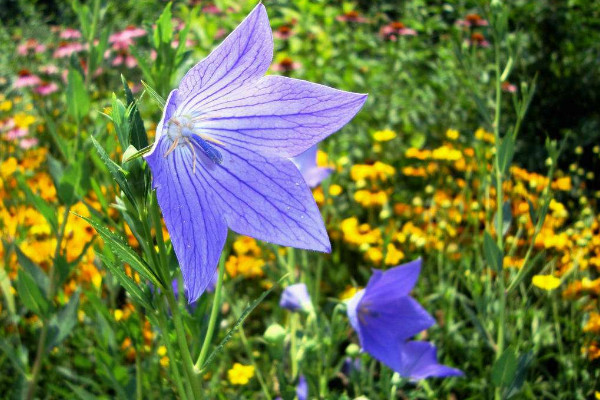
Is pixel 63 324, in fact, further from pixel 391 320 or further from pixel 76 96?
pixel 391 320

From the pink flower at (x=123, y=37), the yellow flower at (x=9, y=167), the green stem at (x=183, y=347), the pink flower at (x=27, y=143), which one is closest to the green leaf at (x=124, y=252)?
the green stem at (x=183, y=347)

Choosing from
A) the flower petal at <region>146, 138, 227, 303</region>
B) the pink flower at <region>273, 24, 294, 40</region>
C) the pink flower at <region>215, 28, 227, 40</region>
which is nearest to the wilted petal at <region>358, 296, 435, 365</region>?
the flower petal at <region>146, 138, 227, 303</region>

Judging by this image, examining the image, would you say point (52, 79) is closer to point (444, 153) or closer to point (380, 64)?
point (380, 64)

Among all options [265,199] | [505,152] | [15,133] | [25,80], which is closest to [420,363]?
[505,152]

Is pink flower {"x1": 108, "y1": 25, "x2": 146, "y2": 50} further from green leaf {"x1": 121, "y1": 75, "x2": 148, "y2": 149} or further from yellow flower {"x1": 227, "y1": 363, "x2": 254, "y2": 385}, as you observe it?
green leaf {"x1": 121, "y1": 75, "x2": 148, "y2": 149}

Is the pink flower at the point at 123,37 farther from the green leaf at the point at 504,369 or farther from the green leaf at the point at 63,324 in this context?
the green leaf at the point at 504,369
